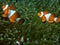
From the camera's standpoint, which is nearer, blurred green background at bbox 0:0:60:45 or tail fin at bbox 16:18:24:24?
blurred green background at bbox 0:0:60:45

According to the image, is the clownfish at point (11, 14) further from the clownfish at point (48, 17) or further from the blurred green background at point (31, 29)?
the clownfish at point (48, 17)

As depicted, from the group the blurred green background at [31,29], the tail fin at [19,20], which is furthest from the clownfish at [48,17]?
the tail fin at [19,20]

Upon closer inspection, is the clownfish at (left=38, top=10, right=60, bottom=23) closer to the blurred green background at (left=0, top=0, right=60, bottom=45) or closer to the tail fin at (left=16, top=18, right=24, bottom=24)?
the blurred green background at (left=0, top=0, right=60, bottom=45)

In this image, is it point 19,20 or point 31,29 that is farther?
point 19,20

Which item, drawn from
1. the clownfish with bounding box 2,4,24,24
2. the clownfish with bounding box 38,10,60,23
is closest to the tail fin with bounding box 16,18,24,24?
the clownfish with bounding box 2,4,24,24

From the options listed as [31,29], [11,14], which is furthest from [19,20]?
[31,29]

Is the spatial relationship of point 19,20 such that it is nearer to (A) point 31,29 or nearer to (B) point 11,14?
(B) point 11,14

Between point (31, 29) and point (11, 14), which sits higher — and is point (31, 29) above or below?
below

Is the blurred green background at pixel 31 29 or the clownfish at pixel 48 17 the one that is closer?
the blurred green background at pixel 31 29

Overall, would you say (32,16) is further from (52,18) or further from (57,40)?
(57,40)
